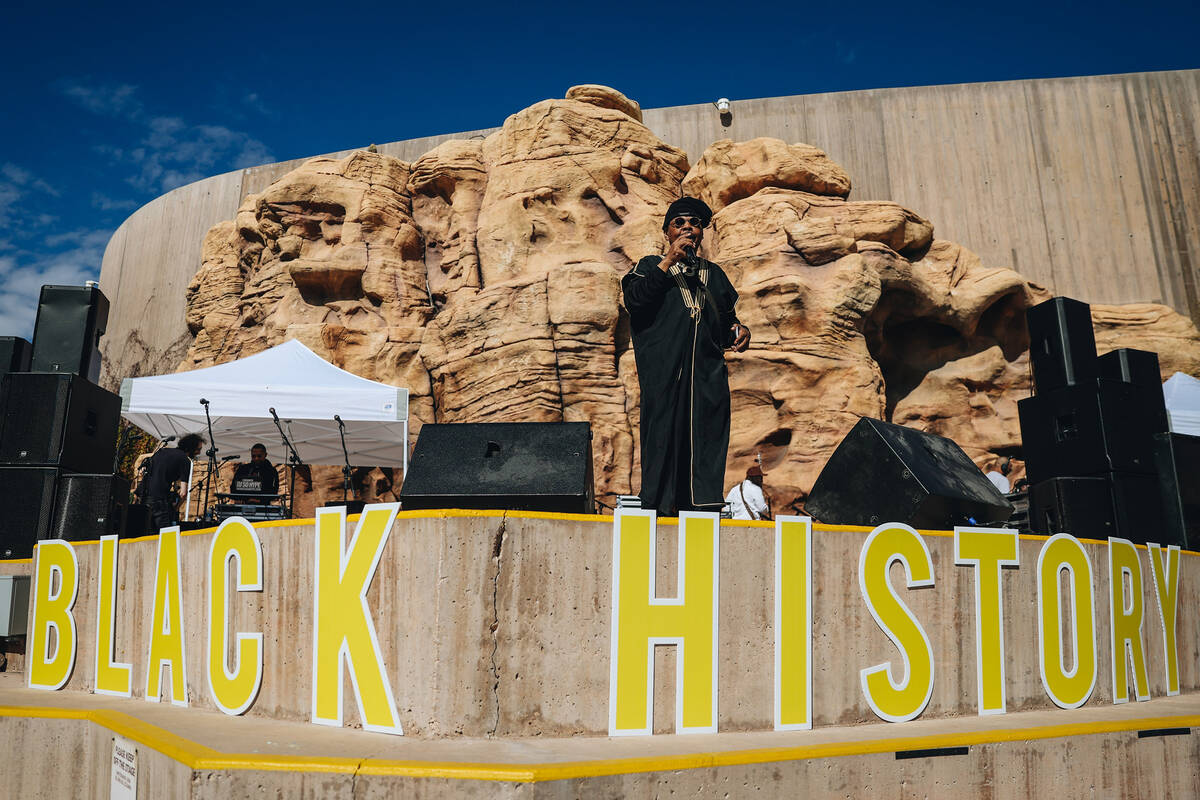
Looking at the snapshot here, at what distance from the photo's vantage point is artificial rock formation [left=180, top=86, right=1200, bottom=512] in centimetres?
1115

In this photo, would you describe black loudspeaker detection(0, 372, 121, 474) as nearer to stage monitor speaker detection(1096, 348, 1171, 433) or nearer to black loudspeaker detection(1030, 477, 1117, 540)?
black loudspeaker detection(1030, 477, 1117, 540)

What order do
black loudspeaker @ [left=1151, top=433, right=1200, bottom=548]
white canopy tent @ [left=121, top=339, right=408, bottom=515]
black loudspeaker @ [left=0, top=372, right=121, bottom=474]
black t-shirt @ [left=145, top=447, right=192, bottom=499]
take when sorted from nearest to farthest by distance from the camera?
black loudspeaker @ [left=0, top=372, right=121, bottom=474]
black t-shirt @ [left=145, top=447, right=192, bottom=499]
black loudspeaker @ [left=1151, top=433, right=1200, bottom=548]
white canopy tent @ [left=121, top=339, right=408, bottom=515]

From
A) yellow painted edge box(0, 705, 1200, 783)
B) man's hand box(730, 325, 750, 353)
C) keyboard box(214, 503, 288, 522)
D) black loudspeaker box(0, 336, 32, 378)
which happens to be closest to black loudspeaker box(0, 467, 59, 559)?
keyboard box(214, 503, 288, 522)

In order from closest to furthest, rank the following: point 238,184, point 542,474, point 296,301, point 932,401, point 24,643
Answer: point 542,474, point 24,643, point 932,401, point 296,301, point 238,184

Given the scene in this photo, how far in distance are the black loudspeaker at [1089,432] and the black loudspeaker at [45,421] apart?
7301mm

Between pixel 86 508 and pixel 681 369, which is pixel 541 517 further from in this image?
pixel 86 508

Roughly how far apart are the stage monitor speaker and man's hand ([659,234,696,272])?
4.54 meters

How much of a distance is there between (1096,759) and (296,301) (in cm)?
1248

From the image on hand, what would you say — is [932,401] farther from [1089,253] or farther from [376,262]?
[376,262]

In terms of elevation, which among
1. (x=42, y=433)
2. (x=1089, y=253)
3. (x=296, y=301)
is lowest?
(x=42, y=433)

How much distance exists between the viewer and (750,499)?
26.4 feet

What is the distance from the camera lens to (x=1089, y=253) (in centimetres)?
1453

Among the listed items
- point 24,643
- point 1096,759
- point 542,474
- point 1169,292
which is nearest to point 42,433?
point 24,643

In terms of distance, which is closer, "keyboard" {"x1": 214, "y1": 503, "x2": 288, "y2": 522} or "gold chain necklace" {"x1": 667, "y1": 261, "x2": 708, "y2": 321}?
"gold chain necklace" {"x1": 667, "y1": 261, "x2": 708, "y2": 321}
